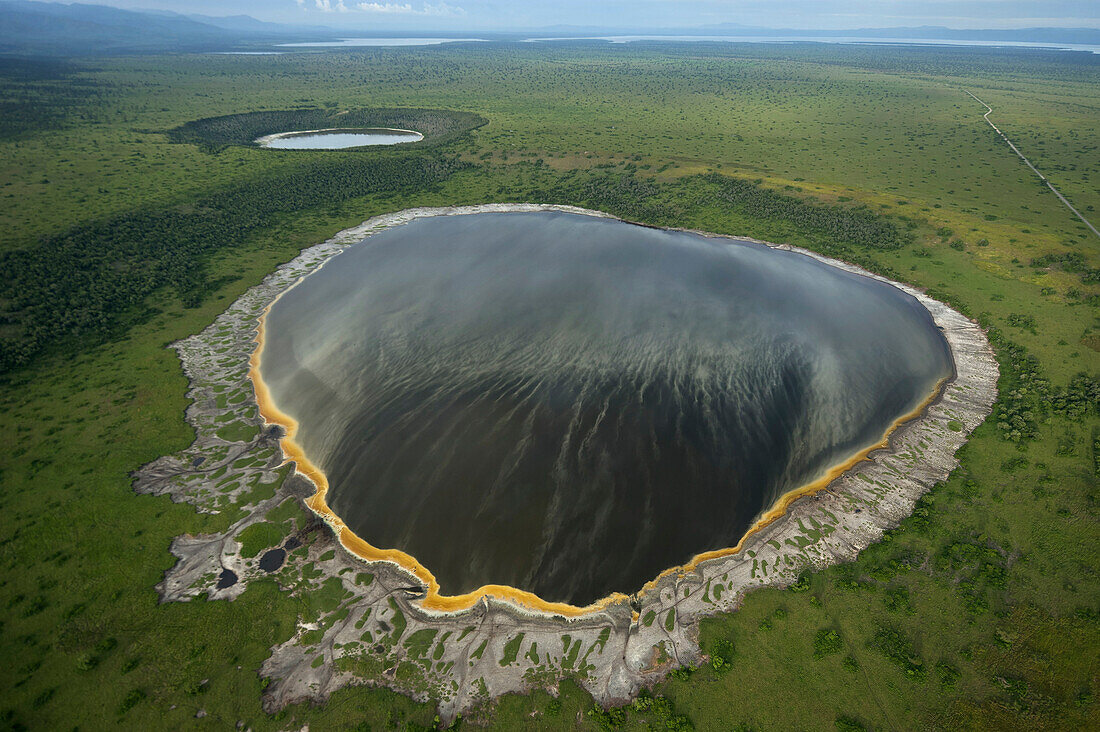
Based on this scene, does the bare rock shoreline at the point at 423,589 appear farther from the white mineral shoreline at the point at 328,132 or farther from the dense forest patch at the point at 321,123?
the white mineral shoreline at the point at 328,132

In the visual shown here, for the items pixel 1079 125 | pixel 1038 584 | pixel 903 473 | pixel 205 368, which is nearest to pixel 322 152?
pixel 205 368

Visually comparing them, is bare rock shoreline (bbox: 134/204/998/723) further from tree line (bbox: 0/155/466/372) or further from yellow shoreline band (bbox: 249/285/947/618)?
tree line (bbox: 0/155/466/372)

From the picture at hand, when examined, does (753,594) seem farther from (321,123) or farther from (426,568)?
(321,123)

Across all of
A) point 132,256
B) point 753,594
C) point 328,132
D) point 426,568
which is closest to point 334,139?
point 328,132

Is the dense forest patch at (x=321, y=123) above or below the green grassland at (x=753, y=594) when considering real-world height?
above

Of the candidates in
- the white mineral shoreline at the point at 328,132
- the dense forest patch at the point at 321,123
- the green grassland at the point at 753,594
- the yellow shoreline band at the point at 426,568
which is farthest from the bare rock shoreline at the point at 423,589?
the white mineral shoreline at the point at 328,132

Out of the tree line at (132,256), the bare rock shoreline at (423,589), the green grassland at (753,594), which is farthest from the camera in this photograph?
the tree line at (132,256)

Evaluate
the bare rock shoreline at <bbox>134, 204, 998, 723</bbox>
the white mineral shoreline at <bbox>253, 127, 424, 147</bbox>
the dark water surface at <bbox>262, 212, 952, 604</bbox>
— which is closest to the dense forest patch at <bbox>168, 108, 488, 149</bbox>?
the white mineral shoreline at <bbox>253, 127, 424, 147</bbox>
